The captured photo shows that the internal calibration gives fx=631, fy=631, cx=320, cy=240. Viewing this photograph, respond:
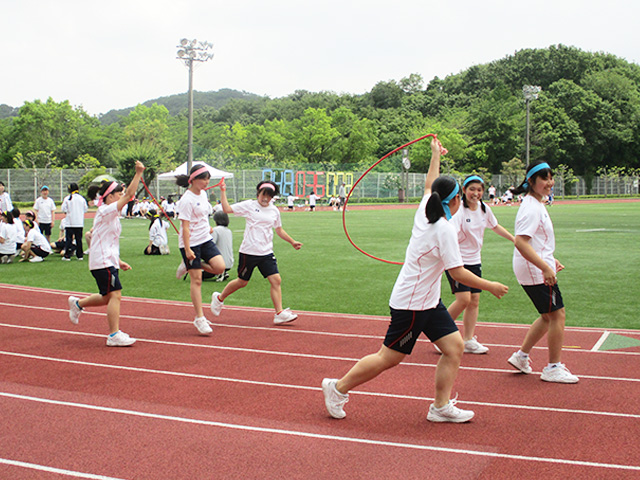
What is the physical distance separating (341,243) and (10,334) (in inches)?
505

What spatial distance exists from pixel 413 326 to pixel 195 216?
4.19 m

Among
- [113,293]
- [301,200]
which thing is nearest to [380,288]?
[113,293]

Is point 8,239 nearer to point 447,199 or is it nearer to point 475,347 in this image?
point 475,347

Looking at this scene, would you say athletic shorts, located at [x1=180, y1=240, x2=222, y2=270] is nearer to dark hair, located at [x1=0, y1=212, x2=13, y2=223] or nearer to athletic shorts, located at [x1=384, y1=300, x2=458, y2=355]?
athletic shorts, located at [x1=384, y1=300, x2=458, y2=355]

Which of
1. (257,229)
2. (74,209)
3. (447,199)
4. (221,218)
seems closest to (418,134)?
(74,209)

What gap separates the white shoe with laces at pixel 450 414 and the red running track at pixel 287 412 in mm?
80

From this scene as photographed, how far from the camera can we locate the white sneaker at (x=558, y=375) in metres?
5.61

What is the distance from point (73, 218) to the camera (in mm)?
15867

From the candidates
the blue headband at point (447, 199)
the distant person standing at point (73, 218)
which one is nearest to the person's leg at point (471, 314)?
the blue headband at point (447, 199)

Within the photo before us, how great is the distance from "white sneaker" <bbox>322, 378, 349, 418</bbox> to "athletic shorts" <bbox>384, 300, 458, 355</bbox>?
20.7 inches

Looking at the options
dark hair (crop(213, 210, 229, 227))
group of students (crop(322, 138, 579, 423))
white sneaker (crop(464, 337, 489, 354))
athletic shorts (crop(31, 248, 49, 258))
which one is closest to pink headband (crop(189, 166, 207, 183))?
group of students (crop(322, 138, 579, 423))

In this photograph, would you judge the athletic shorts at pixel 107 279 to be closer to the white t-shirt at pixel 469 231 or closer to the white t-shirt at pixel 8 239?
the white t-shirt at pixel 469 231

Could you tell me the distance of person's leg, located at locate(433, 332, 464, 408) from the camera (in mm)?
4652

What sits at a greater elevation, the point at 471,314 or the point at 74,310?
the point at 471,314
